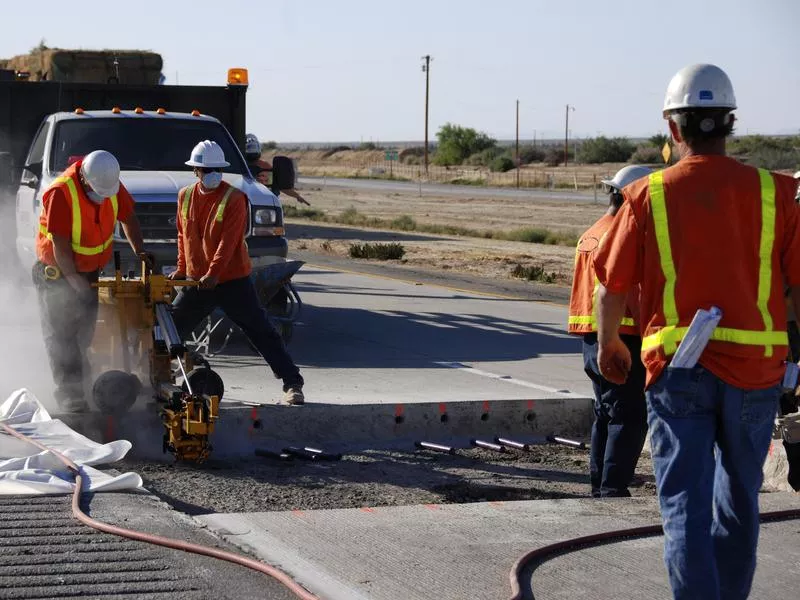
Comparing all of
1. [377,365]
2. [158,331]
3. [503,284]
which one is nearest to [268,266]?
[377,365]

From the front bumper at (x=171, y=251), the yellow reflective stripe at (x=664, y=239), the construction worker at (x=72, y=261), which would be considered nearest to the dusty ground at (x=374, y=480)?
the construction worker at (x=72, y=261)

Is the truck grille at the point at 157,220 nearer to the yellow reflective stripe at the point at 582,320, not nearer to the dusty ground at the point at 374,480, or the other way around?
the dusty ground at the point at 374,480

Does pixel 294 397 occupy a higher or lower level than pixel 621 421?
lower

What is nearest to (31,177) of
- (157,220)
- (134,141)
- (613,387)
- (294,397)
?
(134,141)

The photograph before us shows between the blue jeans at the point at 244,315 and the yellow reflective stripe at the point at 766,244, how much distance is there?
5189 millimetres

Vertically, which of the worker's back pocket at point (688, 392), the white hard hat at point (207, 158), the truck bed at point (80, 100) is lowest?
the worker's back pocket at point (688, 392)

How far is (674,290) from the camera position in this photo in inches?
172

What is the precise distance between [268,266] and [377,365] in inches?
52.0

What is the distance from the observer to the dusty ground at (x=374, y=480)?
740cm

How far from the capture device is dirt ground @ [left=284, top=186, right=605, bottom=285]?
82.5 feet

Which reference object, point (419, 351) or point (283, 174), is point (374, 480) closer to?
point (419, 351)

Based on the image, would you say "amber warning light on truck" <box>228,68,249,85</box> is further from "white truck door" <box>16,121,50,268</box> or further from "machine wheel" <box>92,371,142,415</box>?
"machine wheel" <box>92,371,142,415</box>

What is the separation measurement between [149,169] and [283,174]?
1417mm

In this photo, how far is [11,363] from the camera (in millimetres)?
10750
